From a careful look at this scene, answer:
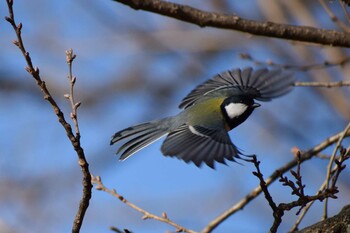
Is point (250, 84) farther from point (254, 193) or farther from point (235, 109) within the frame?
point (254, 193)

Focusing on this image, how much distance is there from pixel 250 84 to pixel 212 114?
11.2 inches

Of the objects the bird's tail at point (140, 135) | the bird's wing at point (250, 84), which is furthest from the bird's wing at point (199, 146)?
the bird's wing at point (250, 84)

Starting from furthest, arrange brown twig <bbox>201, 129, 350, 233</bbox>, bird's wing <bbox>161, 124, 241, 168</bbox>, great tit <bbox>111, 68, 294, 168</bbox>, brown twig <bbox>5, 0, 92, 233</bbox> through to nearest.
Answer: great tit <bbox>111, 68, 294, 168</bbox>
brown twig <bbox>201, 129, 350, 233</bbox>
bird's wing <bbox>161, 124, 241, 168</bbox>
brown twig <bbox>5, 0, 92, 233</bbox>

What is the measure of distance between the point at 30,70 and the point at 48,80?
16.1 feet

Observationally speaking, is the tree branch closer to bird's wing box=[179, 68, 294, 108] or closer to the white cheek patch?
bird's wing box=[179, 68, 294, 108]

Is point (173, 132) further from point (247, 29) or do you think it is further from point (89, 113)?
point (89, 113)

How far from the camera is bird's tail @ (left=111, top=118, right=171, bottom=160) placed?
9.69 feet

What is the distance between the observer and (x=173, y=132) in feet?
9.99

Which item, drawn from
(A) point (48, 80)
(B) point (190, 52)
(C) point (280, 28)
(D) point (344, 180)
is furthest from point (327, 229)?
(A) point (48, 80)

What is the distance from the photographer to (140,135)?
3100mm

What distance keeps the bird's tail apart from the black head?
0.97 ft

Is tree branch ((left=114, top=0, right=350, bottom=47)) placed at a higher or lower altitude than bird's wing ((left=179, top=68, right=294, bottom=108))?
lower

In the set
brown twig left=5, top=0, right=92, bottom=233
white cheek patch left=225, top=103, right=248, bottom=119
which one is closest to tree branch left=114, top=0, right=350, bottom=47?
white cheek patch left=225, top=103, right=248, bottom=119

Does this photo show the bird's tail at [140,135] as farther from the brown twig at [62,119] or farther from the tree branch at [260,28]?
the brown twig at [62,119]
